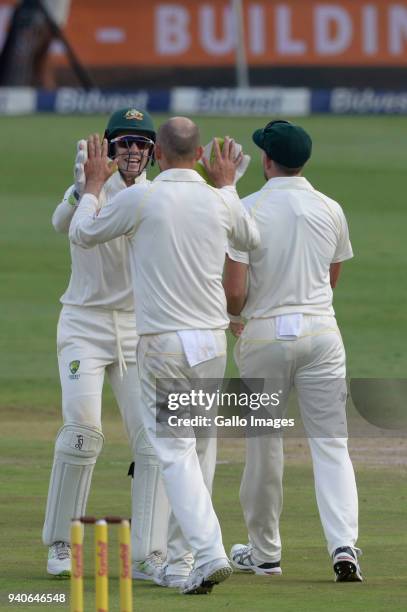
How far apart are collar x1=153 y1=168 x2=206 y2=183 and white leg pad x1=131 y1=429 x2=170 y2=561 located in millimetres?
1211

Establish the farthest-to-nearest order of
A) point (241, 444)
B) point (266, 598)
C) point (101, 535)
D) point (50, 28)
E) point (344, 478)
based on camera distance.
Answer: point (50, 28), point (241, 444), point (344, 478), point (266, 598), point (101, 535)

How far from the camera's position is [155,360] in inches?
273

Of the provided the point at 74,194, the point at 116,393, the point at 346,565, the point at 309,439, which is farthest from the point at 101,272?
the point at 346,565

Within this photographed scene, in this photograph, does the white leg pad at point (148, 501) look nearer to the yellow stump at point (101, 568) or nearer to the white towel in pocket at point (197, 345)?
the white towel in pocket at point (197, 345)

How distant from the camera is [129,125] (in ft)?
24.8

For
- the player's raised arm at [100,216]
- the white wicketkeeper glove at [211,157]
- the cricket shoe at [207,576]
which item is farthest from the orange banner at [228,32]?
the cricket shoe at [207,576]

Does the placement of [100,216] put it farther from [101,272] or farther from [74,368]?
[74,368]

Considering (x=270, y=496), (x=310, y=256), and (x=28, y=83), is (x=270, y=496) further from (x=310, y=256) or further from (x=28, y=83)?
(x=28, y=83)

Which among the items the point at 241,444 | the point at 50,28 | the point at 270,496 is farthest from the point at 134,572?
the point at 50,28

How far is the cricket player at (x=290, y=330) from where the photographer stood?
730 cm

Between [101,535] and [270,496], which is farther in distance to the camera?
[270,496]

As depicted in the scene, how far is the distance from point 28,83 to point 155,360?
2882 cm

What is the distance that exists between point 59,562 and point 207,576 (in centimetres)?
87

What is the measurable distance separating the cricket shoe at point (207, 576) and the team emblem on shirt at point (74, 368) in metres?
1.12
